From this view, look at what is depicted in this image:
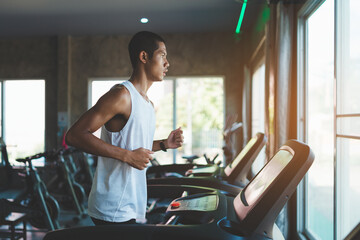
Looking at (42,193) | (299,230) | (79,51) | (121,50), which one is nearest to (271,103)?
(299,230)

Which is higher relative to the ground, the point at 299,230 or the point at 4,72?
the point at 4,72

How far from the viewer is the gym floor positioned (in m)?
3.27

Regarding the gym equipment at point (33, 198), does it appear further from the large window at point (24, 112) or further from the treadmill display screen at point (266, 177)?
the large window at point (24, 112)

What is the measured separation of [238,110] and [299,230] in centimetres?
340

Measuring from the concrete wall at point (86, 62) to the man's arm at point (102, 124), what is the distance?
501cm

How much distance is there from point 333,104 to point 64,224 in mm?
3155

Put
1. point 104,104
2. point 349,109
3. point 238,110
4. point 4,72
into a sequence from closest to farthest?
point 104,104
point 349,109
point 238,110
point 4,72

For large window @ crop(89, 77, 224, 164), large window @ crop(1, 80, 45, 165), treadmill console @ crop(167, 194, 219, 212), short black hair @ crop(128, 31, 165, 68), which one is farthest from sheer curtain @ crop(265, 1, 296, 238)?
large window @ crop(1, 80, 45, 165)

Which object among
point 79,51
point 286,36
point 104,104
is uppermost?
point 79,51

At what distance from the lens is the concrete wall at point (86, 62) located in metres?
6.04

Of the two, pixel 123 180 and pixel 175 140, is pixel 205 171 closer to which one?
pixel 175 140

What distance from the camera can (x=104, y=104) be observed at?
3.73 ft

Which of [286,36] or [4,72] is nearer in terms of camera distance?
[286,36]

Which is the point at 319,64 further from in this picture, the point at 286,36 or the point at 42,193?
the point at 42,193
